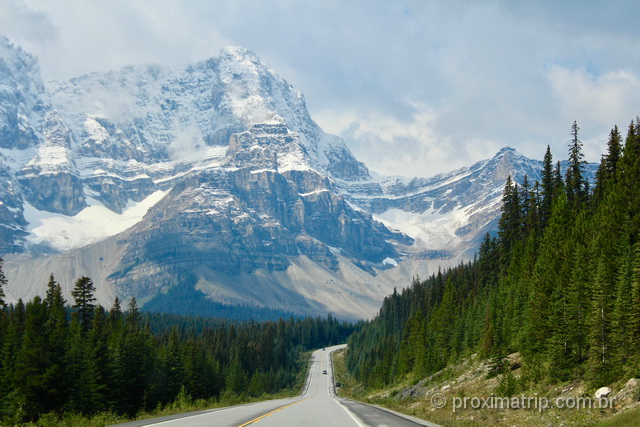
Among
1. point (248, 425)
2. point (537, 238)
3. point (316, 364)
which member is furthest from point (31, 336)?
point (316, 364)

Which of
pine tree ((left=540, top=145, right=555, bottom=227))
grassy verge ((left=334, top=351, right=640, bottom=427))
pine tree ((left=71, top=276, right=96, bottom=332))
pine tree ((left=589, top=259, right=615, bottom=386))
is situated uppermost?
pine tree ((left=540, top=145, right=555, bottom=227))

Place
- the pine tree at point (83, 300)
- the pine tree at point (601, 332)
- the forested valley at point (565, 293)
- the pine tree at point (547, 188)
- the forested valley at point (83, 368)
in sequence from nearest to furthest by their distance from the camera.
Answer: the pine tree at point (601, 332) → the forested valley at point (565, 293) → the forested valley at point (83, 368) → the pine tree at point (83, 300) → the pine tree at point (547, 188)

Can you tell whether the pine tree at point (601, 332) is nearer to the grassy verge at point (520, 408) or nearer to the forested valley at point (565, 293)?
the forested valley at point (565, 293)

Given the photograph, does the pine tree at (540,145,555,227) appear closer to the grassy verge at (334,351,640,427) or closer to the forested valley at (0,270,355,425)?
the grassy verge at (334,351,640,427)

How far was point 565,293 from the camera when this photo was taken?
40.3 meters

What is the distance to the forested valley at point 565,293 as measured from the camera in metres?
32.9

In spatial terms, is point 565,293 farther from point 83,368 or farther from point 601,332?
point 83,368

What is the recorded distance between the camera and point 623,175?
50656 millimetres

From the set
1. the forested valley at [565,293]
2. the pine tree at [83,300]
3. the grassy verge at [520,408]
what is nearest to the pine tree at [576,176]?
the forested valley at [565,293]

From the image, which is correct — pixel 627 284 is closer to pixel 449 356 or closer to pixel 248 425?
pixel 248 425

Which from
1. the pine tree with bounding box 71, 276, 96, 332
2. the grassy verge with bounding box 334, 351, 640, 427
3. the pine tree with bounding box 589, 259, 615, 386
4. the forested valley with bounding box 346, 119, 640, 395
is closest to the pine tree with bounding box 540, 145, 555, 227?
the forested valley with bounding box 346, 119, 640, 395

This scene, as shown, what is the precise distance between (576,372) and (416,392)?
103 ft

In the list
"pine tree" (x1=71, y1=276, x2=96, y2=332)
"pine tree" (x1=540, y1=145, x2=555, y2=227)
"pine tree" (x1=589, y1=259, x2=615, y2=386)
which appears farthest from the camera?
"pine tree" (x1=540, y1=145, x2=555, y2=227)

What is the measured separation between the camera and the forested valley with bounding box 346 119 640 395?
32938 mm
